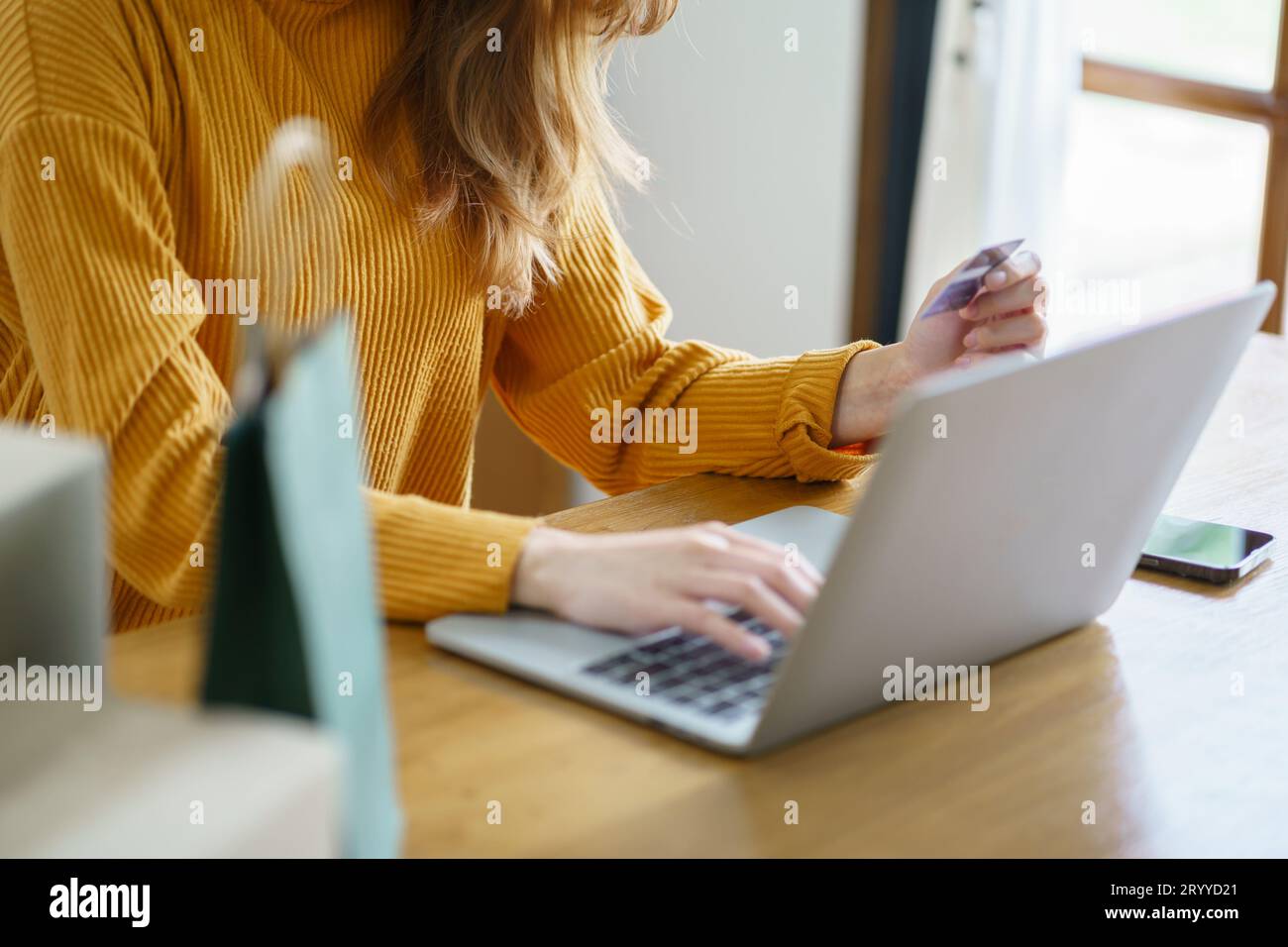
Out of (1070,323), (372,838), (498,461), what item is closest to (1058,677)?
(372,838)

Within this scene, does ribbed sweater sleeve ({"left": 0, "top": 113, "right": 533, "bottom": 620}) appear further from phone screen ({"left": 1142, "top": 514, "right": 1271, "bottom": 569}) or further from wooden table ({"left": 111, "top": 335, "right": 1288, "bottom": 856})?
phone screen ({"left": 1142, "top": 514, "right": 1271, "bottom": 569})

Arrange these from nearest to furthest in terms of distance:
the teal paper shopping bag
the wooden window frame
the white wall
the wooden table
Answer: the teal paper shopping bag < the wooden table < the white wall < the wooden window frame

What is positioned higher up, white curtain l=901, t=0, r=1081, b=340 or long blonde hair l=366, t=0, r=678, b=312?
white curtain l=901, t=0, r=1081, b=340

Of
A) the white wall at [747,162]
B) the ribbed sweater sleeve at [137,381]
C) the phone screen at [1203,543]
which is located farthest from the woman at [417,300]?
the white wall at [747,162]

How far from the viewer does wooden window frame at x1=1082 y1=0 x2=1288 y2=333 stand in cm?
299

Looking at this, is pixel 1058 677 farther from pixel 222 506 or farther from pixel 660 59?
pixel 660 59

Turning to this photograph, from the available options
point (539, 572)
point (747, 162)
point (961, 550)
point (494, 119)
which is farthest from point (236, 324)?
point (747, 162)

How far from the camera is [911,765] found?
2.41 ft

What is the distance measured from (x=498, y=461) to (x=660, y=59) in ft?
2.61

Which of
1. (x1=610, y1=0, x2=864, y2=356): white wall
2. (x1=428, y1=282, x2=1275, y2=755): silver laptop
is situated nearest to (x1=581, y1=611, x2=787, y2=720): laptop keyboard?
(x1=428, y1=282, x2=1275, y2=755): silver laptop

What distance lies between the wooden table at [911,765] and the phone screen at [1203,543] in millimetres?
86

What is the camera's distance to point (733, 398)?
1.26 meters

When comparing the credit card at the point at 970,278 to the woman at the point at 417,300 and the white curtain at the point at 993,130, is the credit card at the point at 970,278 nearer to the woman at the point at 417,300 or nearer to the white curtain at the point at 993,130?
Result: the woman at the point at 417,300

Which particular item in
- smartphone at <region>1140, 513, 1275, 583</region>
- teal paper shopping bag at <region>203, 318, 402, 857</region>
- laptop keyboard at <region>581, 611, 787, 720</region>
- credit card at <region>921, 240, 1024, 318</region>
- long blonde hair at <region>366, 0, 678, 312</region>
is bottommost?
laptop keyboard at <region>581, 611, 787, 720</region>
